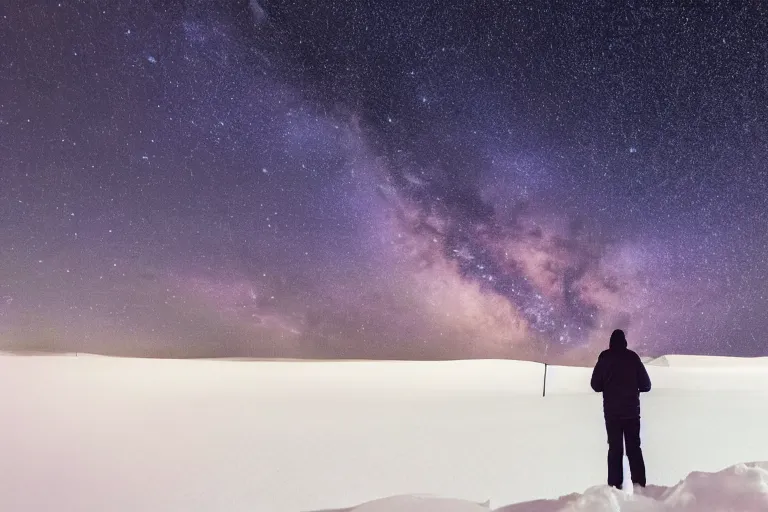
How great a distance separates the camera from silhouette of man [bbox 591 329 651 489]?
461cm

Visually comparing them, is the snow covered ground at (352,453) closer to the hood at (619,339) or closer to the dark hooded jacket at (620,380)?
the dark hooded jacket at (620,380)

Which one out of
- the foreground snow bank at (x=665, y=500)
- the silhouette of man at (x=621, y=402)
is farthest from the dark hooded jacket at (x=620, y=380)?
the foreground snow bank at (x=665, y=500)

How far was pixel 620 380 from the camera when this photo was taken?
15.4 feet

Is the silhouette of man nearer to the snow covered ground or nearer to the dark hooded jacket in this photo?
the dark hooded jacket

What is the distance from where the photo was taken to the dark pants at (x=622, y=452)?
4.60 metres

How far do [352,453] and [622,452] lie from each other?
10.4ft

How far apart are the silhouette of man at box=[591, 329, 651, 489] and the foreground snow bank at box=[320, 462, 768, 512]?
1.78 feet

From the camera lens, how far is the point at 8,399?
11.4 m

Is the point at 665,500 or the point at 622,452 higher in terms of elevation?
the point at 622,452

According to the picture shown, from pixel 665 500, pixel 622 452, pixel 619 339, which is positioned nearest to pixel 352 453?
pixel 622 452

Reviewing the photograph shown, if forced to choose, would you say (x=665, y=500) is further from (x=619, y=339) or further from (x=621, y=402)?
(x=619, y=339)

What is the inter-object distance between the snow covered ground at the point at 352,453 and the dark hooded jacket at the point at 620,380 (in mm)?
805

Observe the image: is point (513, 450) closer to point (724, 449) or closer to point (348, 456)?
point (348, 456)

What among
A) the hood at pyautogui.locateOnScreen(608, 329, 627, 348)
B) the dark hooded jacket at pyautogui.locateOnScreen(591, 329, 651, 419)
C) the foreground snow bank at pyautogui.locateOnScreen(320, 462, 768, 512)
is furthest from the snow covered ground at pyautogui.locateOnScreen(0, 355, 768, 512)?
the hood at pyautogui.locateOnScreen(608, 329, 627, 348)
